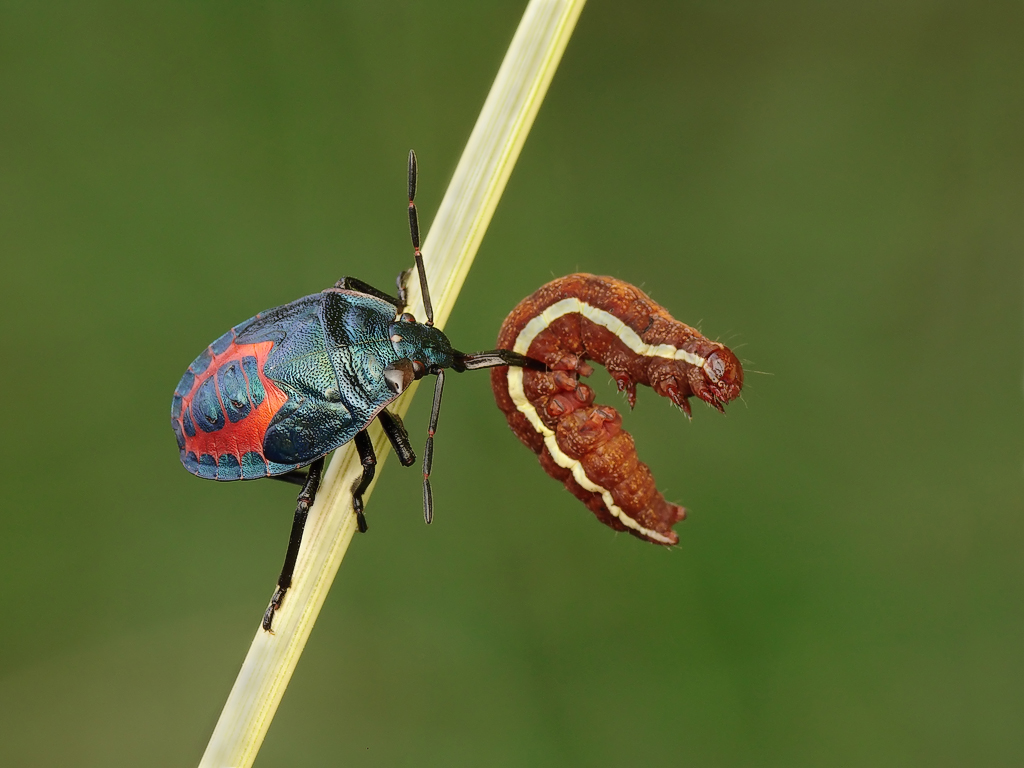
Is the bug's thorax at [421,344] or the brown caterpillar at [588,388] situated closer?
the bug's thorax at [421,344]

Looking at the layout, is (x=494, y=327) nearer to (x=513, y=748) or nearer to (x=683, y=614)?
(x=683, y=614)

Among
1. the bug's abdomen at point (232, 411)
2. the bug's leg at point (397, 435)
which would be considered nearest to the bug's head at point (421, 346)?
the bug's leg at point (397, 435)

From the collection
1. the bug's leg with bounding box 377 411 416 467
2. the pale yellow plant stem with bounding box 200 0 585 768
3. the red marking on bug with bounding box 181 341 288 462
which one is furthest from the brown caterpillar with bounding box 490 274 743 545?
the red marking on bug with bounding box 181 341 288 462

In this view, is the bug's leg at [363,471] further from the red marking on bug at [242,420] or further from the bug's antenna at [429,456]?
the red marking on bug at [242,420]

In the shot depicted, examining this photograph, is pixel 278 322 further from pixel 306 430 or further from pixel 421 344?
pixel 421 344

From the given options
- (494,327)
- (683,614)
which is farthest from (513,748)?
(494,327)

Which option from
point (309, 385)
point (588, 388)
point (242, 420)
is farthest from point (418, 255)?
point (588, 388)
